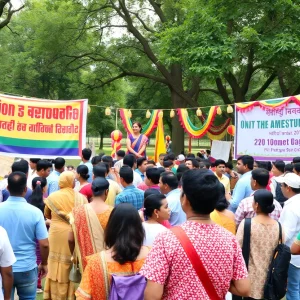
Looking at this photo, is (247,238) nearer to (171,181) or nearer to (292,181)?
(292,181)

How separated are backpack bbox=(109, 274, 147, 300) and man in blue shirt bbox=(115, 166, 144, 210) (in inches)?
81.1

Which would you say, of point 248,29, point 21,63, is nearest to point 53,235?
point 248,29

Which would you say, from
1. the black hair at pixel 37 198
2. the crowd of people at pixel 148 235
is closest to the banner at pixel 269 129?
the crowd of people at pixel 148 235

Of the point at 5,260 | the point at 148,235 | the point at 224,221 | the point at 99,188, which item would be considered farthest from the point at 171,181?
the point at 5,260

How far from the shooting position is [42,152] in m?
8.15

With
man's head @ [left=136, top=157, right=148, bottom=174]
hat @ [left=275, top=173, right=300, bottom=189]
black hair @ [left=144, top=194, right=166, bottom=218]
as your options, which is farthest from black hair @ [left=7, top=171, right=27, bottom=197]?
man's head @ [left=136, top=157, right=148, bottom=174]

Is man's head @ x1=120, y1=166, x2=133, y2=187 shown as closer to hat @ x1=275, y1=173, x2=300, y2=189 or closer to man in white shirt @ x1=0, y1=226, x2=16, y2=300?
hat @ x1=275, y1=173, x2=300, y2=189

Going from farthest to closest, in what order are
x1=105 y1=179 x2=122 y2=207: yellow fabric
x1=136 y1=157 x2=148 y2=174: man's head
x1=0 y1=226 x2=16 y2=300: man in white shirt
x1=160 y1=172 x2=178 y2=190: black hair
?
x1=136 y1=157 x2=148 y2=174: man's head, x1=105 y1=179 x2=122 y2=207: yellow fabric, x1=160 y1=172 x2=178 y2=190: black hair, x1=0 y1=226 x2=16 y2=300: man in white shirt

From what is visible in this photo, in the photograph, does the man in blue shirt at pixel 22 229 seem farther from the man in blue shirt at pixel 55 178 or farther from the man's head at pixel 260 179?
the man's head at pixel 260 179

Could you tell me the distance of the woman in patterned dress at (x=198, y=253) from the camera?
87.1 inches

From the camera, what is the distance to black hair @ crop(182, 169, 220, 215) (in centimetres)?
230

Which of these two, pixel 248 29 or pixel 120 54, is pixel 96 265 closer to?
pixel 248 29

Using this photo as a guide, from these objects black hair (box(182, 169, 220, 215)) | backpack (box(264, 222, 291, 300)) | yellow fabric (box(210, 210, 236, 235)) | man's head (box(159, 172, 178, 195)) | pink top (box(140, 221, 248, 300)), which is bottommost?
backpack (box(264, 222, 291, 300))

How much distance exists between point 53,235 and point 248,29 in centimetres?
990
